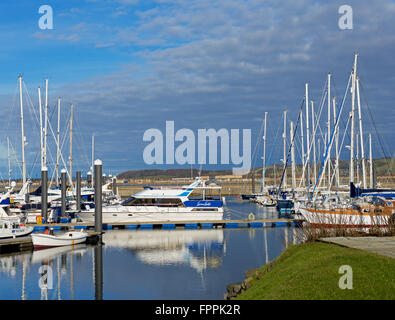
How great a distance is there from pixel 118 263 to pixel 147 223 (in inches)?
739

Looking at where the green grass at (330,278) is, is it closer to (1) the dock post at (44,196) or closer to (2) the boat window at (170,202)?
(1) the dock post at (44,196)

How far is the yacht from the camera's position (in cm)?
5375

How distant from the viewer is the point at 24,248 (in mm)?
37531

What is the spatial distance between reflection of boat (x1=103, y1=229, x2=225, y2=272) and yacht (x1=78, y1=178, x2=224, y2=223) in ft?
12.3

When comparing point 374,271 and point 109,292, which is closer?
point 374,271

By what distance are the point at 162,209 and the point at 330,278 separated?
4052 cm

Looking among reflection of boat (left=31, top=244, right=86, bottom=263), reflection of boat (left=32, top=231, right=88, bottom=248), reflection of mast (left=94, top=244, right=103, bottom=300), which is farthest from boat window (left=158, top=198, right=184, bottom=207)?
reflection of boat (left=31, top=244, right=86, bottom=263)

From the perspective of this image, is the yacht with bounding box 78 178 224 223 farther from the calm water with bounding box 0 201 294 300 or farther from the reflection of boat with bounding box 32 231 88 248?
the reflection of boat with bounding box 32 231 88 248

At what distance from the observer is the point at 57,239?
3825cm

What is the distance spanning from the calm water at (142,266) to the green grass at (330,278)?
6114 millimetres

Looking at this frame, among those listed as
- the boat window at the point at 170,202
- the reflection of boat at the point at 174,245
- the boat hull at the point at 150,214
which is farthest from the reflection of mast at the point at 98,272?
the boat window at the point at 170,202

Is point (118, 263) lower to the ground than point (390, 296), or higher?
lower
